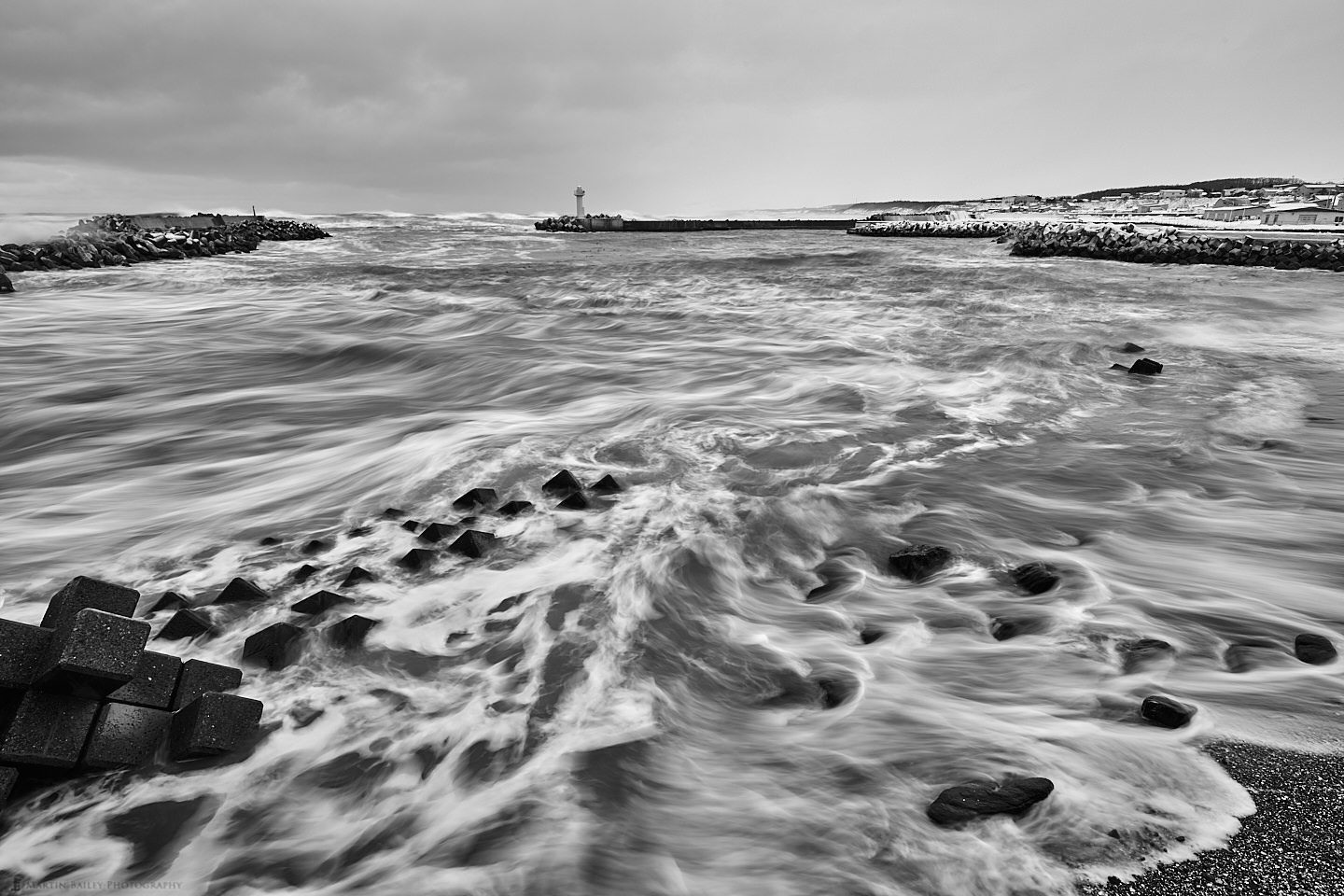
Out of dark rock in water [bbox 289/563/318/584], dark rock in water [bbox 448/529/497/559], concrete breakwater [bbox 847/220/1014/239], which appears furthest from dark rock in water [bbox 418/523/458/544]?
concrete breakwater [bbox 847/220/1014/239]

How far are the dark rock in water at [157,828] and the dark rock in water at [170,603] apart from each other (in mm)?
1066

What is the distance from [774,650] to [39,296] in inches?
620

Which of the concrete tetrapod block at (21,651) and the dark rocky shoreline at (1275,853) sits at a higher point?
the concrete tetrapod block at (21,651)

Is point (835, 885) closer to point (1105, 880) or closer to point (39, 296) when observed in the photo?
point (1105, 880)

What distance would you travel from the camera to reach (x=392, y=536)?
3377 mm

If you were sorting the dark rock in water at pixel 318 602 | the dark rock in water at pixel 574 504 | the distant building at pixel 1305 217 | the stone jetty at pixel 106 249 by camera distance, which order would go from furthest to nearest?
the distant building at pixel 1305 217 < the stone jetty at pixel 106 249 < the dark rock in water at pixel 574 504 < the dark rock in water at pixel 318 602

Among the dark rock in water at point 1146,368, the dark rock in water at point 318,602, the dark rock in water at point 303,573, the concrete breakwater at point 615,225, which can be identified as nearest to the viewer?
the dark rock in water at point 318,602

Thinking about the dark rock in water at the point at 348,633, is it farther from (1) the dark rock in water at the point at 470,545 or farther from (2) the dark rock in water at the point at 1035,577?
(2) the dark rock in water at the point at 1035,577

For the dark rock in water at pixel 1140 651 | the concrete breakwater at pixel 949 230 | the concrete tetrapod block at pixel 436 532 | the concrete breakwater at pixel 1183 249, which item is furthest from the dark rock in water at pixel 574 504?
the concrete breakwater at pixel 949 230

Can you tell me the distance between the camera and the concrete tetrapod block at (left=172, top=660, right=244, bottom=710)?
6.63 ft

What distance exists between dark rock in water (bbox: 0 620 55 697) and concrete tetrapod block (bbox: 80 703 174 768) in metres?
0.21

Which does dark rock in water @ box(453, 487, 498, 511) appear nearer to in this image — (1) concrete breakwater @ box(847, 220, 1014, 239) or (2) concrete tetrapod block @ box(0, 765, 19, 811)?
(2) concrete tetrapod block @ box(0, 765, 19, 811)

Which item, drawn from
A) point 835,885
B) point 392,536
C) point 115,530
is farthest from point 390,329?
point 835,885

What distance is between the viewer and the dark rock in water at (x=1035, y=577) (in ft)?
9.48
